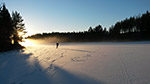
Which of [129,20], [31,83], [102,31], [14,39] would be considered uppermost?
[129,20]

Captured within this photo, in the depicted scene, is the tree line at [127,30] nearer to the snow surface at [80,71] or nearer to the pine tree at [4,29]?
the pine tree at [4,29]

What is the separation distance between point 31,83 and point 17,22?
3150 cm

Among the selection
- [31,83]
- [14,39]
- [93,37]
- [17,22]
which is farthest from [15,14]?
[93,37]

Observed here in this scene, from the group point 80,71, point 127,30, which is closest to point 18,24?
point 80,71

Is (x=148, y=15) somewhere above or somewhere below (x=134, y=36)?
above

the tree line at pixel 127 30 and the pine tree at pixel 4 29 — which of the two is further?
the tree line at pixel 127 30

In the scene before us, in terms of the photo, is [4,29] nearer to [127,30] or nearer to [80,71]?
[80,71]

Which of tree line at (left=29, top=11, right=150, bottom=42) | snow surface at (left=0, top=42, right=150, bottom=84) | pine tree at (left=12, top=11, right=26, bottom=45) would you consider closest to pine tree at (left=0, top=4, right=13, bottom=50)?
pine tree at (left=12, top=11, right=26, bottom=45)

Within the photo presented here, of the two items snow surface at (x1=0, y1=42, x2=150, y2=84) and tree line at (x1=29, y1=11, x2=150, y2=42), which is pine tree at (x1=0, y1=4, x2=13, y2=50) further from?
tree line at (x1=29, y1=11, x2=150, y2=42)

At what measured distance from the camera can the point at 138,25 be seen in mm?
53750

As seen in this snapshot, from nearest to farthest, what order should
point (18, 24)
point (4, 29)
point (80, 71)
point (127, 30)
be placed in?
point (80, 71), point (4, 29), point (18, 24), point (127, 30)

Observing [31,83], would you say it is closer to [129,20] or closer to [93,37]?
[93,37]

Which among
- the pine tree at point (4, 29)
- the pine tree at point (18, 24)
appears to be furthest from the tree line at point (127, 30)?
the pine tree at point (4, 29)

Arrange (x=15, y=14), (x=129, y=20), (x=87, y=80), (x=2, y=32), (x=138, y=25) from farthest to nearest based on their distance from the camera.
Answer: (x=129, y=20)
(x=138, y=25)
(x=15, y=14)
(x=2, y=32)
(x=87, y=80)
